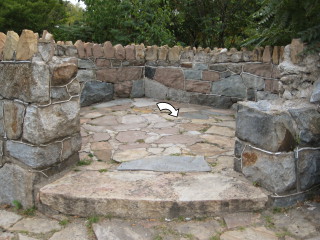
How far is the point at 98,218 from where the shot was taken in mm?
2209

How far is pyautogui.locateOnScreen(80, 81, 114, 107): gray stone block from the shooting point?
5.18 metres

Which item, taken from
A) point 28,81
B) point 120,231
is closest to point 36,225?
point 120,231

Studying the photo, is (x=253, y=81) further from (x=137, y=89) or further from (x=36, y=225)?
(x=36, y=225)

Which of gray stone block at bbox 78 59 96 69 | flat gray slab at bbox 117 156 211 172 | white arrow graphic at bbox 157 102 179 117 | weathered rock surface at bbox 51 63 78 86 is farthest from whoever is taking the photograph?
gray stone block at bbox 78 59 96 69

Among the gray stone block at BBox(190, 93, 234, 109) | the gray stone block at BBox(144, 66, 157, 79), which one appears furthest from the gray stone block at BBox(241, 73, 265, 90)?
the gray stone block at BBox(144, 66, 157, 79)

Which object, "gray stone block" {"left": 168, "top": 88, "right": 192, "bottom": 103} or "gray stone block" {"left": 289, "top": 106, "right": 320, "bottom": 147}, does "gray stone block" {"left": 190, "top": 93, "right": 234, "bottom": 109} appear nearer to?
"gray stone block" {"left": 168, "top": 88, "right": 192, "bottom": 103}

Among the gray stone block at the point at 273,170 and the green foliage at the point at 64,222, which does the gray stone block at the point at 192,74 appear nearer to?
the gray stone block at the point at 273,170

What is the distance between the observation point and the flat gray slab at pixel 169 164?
107 inches

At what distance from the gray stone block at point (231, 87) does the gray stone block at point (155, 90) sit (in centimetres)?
92

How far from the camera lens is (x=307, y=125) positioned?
229 centimetres

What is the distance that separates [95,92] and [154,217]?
3453mm

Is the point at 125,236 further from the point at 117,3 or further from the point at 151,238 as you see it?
the point at 117,3

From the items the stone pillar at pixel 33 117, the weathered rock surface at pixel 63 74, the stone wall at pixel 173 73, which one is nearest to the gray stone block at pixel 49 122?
the stone pillar at pixel 33 117

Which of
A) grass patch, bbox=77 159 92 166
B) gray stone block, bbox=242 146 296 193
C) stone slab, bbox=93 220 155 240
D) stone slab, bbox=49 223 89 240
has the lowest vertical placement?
stone slab, bbox=49 223 89 240
